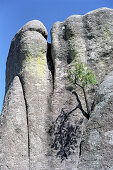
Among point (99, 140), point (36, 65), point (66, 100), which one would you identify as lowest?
point (99, 140)

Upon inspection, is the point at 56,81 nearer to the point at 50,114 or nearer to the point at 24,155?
the point at 50,114

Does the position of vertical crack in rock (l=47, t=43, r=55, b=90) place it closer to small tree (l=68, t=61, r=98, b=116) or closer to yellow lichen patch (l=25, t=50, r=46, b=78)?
yellow lichen patch (l=25, t=50, r=46, b=78)

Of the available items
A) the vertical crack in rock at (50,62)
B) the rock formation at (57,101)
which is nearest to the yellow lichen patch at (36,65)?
the rock formation at (57,101)

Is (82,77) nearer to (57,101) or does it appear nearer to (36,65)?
(57,101)

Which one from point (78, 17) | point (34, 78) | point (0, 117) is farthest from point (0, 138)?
point (78, 17)

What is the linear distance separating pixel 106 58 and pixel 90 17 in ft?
8.47

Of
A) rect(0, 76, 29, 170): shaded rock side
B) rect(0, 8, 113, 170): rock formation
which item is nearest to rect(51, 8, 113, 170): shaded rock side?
rect(0, 8, 113, 170): rock formation

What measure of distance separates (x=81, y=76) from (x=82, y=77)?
0.07 meters

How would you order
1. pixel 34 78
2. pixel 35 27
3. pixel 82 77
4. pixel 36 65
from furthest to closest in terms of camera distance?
pixel 35 27 < pixel 36 65 < pixel 34 78 < pixel 82 77

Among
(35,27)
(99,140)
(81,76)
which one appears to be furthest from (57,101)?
(35,27)

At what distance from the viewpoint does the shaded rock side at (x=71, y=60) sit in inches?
364

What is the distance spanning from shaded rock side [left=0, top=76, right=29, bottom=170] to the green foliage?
2.36 metres

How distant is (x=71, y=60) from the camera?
11.4 metres

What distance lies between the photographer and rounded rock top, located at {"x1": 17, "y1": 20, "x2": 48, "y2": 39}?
481 inches
